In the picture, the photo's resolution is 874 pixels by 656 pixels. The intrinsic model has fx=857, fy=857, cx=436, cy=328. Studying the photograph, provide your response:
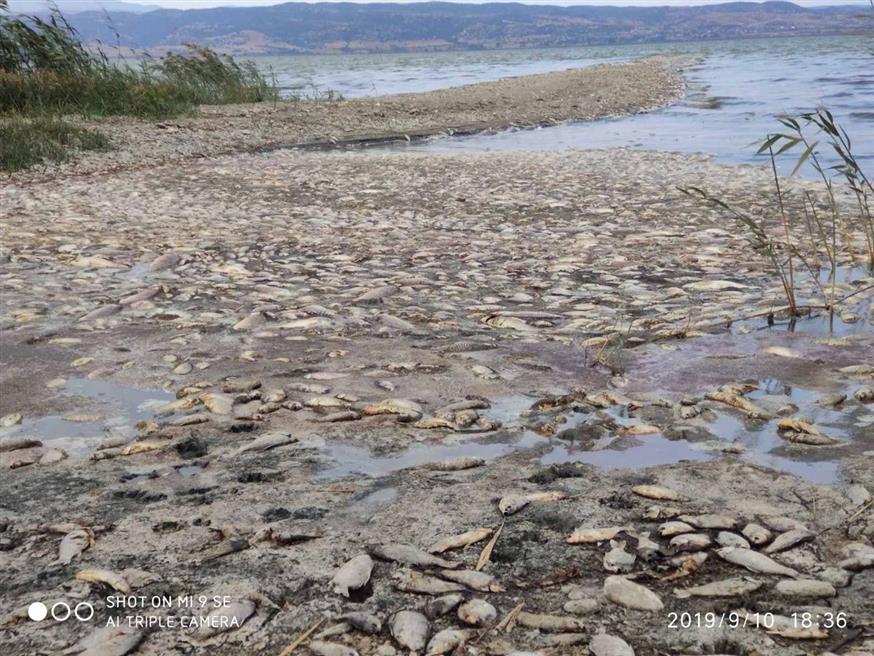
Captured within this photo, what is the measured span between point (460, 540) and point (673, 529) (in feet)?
2.38

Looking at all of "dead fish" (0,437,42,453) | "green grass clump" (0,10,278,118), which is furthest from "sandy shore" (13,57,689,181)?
"dead fish" (0,437,42,453)

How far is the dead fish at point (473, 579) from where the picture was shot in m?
2.60

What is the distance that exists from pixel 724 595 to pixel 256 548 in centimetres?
148

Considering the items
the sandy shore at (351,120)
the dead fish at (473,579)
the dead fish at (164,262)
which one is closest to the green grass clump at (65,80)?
the sandy shore at (351,120)

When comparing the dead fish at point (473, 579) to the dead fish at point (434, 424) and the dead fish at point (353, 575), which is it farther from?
the dead fish at point (434, 424)

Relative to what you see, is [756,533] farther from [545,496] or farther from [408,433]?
[408,433]

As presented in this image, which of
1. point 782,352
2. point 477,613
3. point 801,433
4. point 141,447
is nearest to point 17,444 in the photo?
point 141,447

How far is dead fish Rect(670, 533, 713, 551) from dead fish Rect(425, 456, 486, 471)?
3.12 feet

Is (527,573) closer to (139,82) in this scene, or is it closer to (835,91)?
(139,82)

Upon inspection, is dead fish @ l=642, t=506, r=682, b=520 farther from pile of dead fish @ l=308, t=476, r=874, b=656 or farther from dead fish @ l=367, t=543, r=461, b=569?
dead fish @ l=367, t=543, r=461, b=569

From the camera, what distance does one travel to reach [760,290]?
20.8 feet

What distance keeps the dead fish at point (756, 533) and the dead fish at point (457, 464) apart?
43.0 inches

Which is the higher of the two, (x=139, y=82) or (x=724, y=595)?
(x=139, y=82)

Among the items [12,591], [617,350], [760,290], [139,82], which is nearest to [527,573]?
[12,591]
